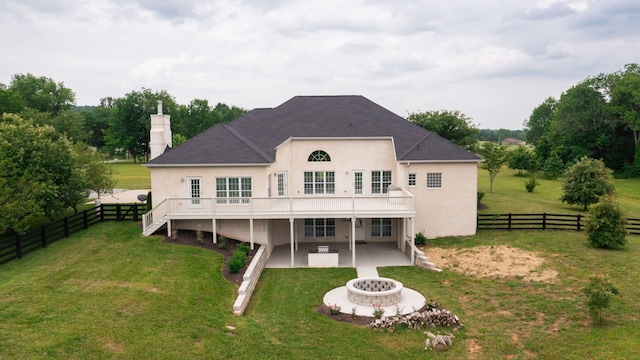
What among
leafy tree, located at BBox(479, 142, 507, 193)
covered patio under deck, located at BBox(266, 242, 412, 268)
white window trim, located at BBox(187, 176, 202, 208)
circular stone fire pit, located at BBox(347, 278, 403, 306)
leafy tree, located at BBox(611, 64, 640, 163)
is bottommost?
covered patio under deck, located at BBox(266, 242, 412, 268)

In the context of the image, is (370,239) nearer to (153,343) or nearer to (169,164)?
(169,164)

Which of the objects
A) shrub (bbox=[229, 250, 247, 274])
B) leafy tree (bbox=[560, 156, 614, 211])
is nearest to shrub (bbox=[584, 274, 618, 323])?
→ shrub (bbox=[229, 250, 247, 274])

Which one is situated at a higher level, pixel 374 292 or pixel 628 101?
pixel 628 101

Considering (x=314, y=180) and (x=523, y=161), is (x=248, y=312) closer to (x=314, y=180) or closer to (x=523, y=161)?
(x=314, y=180)

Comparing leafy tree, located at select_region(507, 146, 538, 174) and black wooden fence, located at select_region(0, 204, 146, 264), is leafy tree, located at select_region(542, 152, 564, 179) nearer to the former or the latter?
leafy tree, located at select_region(507, 146, 538, 174)

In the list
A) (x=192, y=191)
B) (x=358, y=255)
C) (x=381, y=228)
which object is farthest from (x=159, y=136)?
(x=381, y=228)

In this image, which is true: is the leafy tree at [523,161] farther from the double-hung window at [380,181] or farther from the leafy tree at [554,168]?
the double-hung window at [380,181]

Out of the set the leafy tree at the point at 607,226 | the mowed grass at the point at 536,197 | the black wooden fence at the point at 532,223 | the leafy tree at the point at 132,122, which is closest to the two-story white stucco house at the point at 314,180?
the black wooden fence at the point at 532,223
